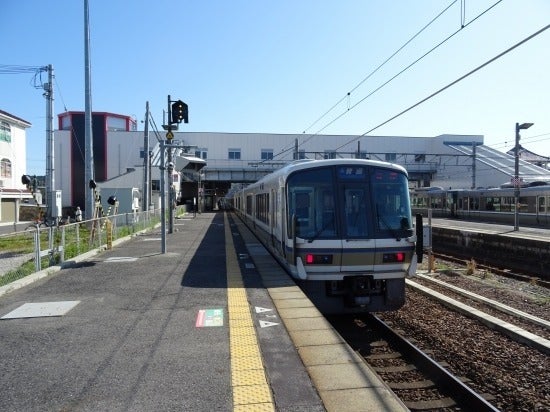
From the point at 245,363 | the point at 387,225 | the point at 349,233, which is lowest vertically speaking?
the point at 245,363

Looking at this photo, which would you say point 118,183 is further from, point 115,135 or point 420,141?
point 420,141

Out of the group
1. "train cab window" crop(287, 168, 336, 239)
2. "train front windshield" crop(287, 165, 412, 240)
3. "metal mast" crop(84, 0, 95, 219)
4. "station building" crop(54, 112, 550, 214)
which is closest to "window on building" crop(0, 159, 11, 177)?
"station building" crop(54, 112, 550, 214)

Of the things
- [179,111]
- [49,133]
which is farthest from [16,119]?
[179,111]

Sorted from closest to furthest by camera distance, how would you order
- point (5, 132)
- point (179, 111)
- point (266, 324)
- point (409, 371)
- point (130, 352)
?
point (130, 352)
point (266, 324)
point (409, 371)
point (179, 111)
point (5, 132)

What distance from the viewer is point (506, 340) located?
6.88 m

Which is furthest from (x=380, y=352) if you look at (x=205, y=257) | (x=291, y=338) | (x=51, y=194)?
(x=51, y=194)

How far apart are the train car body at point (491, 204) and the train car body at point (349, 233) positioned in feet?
49.8

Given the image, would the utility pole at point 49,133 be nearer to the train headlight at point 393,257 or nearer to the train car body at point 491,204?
the train headlight at point 393,257

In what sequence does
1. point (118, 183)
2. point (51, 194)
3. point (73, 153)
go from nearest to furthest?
point (51, 194)
point (118, 183)
point (73, 153)

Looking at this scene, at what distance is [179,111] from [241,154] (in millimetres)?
49031

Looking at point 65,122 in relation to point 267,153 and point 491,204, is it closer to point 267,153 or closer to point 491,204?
point 267,153

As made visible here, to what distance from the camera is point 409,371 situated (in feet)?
19.6

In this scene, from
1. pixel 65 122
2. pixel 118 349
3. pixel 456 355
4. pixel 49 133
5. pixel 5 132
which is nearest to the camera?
pixel 118 349

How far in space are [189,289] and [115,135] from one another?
55690mm
